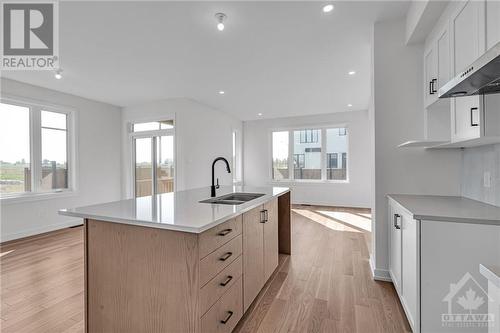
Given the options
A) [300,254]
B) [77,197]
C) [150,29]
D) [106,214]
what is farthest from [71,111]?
[300,254]

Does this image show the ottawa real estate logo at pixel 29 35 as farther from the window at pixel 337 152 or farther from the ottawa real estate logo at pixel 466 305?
the window at pixel 337 152

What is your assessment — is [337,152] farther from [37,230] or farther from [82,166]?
[37,230]

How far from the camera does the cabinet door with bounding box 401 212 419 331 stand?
152cm

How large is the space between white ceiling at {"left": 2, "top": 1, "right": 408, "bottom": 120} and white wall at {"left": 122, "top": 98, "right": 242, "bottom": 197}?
1.21ft

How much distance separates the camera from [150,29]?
257cm

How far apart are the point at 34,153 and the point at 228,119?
175 inches

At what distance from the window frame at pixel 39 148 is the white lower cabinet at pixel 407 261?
18.3ft

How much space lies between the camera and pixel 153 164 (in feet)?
18.7

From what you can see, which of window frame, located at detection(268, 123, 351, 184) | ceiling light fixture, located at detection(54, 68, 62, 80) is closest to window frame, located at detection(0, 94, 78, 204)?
ceiling light fixture, located at detection(54, 68, 62, 80)

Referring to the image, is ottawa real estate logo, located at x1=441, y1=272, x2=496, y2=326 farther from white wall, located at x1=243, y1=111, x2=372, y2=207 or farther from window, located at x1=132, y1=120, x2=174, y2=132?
window, located at x1=132, y1=120, x2=174, y2=132

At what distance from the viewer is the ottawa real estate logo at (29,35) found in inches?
90.0

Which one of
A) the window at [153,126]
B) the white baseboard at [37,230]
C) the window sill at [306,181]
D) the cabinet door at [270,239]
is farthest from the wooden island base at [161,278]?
the window sill at [306,181]

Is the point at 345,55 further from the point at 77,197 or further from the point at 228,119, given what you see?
the point at 77,197

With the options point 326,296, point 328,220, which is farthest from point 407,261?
point 328,220
